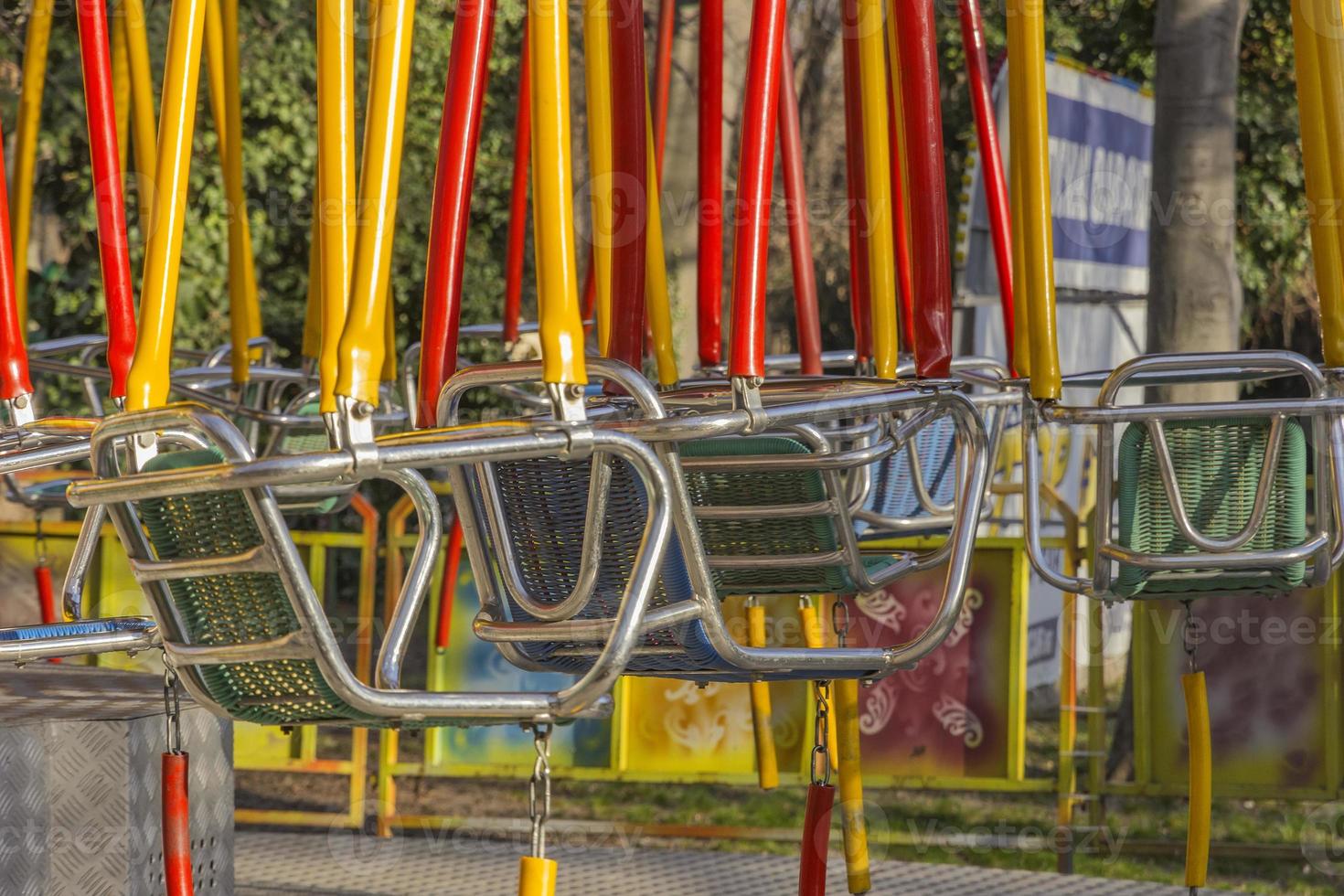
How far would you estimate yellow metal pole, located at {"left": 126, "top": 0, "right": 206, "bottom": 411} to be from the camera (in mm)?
1892

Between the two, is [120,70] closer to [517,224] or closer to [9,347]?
[517,224]

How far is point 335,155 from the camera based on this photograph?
1.76 meters

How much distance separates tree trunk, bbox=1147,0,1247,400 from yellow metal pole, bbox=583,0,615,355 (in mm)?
3608

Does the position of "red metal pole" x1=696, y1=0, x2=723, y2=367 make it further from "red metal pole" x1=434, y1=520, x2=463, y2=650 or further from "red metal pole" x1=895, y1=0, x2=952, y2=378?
"red metal pole" x1=434, y1=520, x2=463, y2=650

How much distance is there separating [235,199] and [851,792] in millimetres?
1963

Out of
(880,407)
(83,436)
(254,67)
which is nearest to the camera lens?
(880,407)

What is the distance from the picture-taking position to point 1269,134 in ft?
31.1

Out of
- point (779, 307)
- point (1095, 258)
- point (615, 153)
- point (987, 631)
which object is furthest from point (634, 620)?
point (779, 307)

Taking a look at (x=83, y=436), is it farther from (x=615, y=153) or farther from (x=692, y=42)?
(x=692, y=42)

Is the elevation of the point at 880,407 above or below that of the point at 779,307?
below

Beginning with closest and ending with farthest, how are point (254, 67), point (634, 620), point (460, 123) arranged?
point (634, 620) < point (460, 123) < point (254, 67)

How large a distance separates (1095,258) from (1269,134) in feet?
7.20

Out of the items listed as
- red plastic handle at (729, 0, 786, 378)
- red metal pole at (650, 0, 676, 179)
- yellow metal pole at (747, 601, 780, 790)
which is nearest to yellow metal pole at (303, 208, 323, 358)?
red metal pole at (650, 0, 676, 179)

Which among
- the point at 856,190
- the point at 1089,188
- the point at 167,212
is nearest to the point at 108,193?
the point at 167,212
